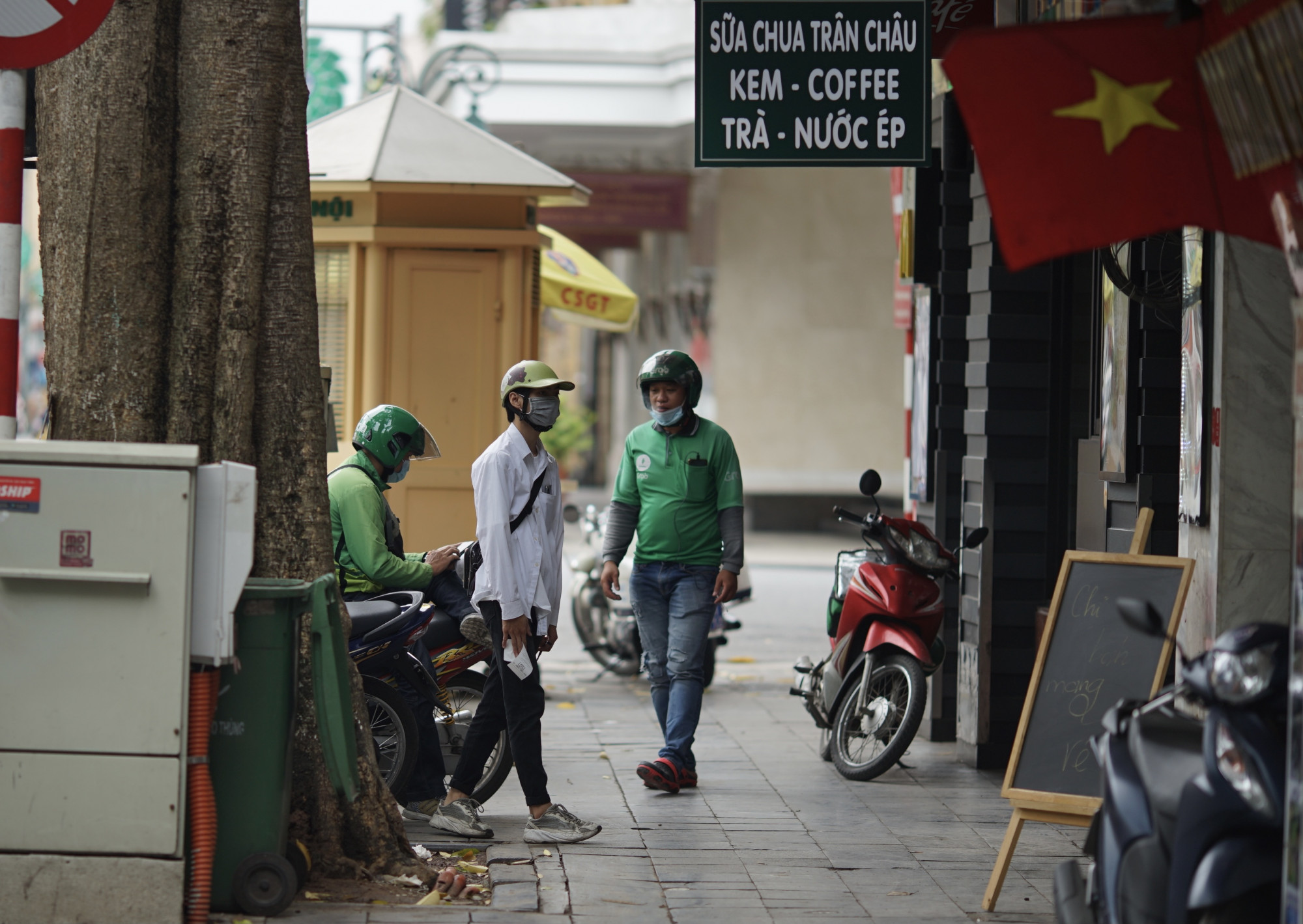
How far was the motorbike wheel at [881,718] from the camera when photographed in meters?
7.64

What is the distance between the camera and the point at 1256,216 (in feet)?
12.7

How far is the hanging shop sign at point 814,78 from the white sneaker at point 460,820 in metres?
2.90

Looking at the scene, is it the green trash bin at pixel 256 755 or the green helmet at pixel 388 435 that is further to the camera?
the green helmet at pixel 388 435

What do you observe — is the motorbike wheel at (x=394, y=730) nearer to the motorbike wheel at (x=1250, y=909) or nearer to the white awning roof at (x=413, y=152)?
the motorbike wheel at (x=1250, y=909)

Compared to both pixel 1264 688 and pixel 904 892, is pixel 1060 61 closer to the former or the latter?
pixel 1264 688

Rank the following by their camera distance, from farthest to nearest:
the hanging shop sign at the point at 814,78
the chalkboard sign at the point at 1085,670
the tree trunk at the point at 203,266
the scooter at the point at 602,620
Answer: the scooter at the point at 602,620, the hanging shop sign at the point at 814,78, the chalkboard sign at the point at 1085,670, the tree trunk at the point at 203,266

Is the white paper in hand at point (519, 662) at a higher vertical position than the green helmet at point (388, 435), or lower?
lower

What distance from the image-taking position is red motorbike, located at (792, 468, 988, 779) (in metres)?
7.79

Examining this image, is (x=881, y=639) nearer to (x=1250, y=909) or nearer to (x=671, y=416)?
(x=671, y=416)

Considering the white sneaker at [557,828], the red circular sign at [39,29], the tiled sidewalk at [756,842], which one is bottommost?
the tiled sidewalk at [756,842]

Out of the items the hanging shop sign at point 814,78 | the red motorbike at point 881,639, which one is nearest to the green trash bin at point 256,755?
the hanging shop sign at point 814,78

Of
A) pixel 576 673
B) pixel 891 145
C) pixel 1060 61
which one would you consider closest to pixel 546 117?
pixel 576 673

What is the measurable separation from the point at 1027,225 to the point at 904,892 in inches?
111

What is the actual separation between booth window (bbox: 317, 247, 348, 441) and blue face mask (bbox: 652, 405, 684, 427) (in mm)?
3413
